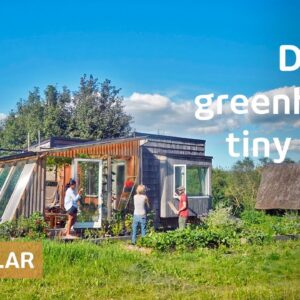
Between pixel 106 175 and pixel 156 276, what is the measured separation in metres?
7.23

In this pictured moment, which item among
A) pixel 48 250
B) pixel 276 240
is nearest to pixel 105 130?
pixel 276 240

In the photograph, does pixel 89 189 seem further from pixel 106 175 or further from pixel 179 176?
pixel 179 176

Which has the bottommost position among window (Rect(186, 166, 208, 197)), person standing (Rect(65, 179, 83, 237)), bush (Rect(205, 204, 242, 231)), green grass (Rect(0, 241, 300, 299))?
green grass (Rect(0, 241, 300, 299))

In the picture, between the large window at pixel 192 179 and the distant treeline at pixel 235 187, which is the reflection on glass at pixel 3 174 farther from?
the distant treeline at pixel 235 187

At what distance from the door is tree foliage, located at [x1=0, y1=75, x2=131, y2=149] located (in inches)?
389

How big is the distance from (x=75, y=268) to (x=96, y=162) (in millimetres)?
6992

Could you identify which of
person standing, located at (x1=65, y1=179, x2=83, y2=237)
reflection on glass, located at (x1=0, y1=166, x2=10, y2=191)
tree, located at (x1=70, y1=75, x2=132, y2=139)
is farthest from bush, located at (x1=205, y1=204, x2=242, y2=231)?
tree, located at (x1=70, y1=75, x2=132, y2=139)

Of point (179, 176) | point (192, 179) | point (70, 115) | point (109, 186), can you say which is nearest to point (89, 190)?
point (109, 186)

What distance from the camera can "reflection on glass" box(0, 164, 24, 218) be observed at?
13.8 meters

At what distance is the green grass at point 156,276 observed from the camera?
7117 mm

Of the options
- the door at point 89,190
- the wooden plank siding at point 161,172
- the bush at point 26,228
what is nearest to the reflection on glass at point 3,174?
the door at point 89,190

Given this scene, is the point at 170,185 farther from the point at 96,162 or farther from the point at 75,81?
the point at 75,81

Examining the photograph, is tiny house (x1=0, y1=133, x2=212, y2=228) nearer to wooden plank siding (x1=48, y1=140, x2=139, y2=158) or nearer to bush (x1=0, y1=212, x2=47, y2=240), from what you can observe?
wooden plank siding (x1=48, y1=140, x2=139, y2=158)

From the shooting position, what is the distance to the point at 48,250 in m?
8.82
